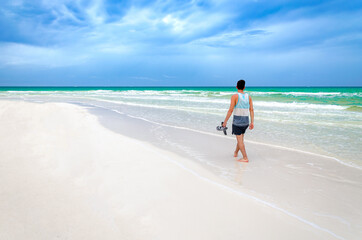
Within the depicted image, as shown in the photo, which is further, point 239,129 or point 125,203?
point 239,129

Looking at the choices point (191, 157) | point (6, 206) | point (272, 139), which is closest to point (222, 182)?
point (191, 157)

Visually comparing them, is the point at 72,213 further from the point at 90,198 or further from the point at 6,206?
the point at 6,206

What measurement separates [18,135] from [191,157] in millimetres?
4815

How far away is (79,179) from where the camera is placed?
3.55m

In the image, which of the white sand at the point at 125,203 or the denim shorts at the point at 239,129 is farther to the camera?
the denim shorts at the point at 239,129

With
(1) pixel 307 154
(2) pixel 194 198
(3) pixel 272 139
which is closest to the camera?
(2) pixel 194 198

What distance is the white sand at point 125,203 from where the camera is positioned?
236 cm

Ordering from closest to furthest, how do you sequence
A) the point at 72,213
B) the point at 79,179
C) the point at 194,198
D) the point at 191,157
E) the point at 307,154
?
the point at 72,213, the point at 194,198, the point at 79,179, the point at 191,157, the point at 307,154

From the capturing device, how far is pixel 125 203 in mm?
2852

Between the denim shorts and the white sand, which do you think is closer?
the white sand

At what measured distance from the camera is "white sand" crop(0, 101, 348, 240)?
236cm

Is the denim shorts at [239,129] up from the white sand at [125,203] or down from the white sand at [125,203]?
up

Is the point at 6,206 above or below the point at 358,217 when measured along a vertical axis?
above

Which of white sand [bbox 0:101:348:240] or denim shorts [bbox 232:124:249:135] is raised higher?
denim shorts [bbox 232:124:249:135]
